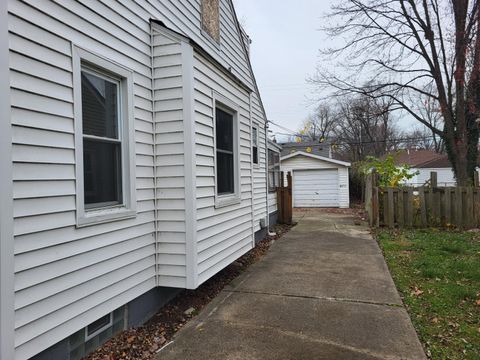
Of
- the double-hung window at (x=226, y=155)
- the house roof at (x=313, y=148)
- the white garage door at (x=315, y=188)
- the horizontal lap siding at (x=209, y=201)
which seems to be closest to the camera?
the horizontal lap siding at (x=209, y=201)

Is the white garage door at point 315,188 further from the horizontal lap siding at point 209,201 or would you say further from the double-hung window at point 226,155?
the double-hung window at point 226,155

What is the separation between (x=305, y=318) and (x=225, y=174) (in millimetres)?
2476

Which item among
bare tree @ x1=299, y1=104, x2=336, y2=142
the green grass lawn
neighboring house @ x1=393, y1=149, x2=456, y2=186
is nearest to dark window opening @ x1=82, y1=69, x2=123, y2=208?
the green grass lawn

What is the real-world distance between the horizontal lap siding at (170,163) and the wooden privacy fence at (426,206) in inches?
303

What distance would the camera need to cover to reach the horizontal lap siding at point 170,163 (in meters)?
3.96

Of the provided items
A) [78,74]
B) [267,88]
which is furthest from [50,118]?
[267,88]

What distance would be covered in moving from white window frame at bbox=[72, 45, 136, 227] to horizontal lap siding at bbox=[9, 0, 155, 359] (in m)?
0.06

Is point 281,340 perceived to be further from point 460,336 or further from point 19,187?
point 19,187

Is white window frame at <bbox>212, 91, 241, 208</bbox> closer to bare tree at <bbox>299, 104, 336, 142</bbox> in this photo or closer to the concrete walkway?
the concrete walkway

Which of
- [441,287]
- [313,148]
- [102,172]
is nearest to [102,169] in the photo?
[102,172]

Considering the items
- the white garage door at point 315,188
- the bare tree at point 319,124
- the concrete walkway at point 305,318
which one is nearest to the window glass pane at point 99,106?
the concrete walkway at point 305,318

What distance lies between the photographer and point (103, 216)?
124 inches

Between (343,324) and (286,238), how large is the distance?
5.30 m

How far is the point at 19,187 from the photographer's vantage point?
7.84 ft
